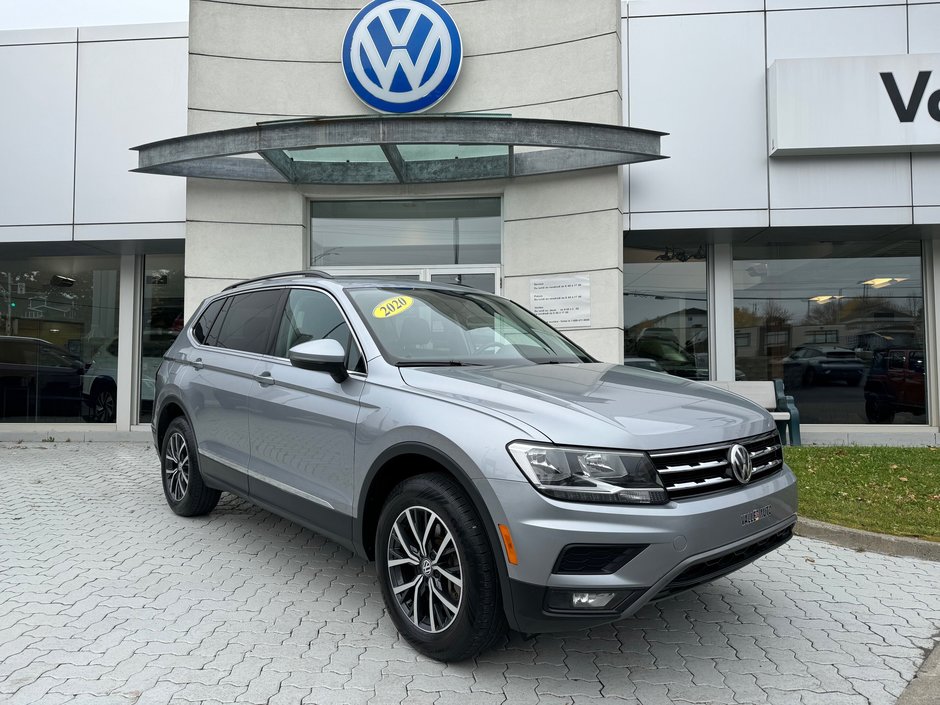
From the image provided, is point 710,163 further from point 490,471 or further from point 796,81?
point 490,471

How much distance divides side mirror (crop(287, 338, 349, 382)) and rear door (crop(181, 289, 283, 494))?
92cm

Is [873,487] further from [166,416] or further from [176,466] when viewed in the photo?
[166,416]

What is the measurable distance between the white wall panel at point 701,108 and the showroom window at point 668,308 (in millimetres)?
1463

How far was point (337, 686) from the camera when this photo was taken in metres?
2.80

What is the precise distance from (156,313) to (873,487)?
1115 cm

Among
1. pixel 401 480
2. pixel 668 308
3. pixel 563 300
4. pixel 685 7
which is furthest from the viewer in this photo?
pixel 668 308

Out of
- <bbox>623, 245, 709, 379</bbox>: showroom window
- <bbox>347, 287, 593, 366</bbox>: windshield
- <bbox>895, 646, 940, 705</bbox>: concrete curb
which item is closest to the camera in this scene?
<bbox>895, 646, 940, 705</bbox>: concrete curb

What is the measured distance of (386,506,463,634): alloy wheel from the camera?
111 inches

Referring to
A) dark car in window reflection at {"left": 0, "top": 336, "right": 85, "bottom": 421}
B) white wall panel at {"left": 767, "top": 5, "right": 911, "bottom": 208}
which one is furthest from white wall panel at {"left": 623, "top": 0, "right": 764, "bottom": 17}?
dark car in window reflection at {"left": 0, "top": 336, "right": 85, "bottom": 421}

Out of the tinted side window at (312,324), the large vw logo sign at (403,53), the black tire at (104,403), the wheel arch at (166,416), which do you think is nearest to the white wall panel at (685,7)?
the large vw logo sign at (403,53)

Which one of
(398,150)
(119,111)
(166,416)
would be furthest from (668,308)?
(119,111)

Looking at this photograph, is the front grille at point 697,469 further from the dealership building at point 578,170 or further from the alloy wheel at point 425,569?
the dealership building at point 578,170

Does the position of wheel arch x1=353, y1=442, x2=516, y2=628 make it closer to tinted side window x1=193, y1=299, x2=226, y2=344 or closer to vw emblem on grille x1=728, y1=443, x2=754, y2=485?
vw emblem on grille x1=728, y1=443, x2=754, y2=485

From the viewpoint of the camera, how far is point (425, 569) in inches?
115
